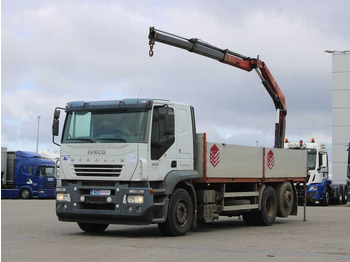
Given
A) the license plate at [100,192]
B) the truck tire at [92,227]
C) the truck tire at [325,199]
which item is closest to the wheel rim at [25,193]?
the truck tire at [325,199]

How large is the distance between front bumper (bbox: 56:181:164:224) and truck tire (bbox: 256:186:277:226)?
5167 mm

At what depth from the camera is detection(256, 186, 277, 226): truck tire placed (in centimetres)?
1806

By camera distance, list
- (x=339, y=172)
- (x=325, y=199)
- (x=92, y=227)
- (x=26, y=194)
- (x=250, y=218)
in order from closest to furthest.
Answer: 1. (x=92, y=227)
2. (x=250, y=218)
3. (x=325, y=199)
4. (x=26, y=194)
5. (x=339, y=172)

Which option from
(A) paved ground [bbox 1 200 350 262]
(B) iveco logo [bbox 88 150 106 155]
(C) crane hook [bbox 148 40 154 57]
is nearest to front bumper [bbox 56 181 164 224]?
(A) paved ground [bbox 1 200 350 262]

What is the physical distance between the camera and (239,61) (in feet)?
69.1

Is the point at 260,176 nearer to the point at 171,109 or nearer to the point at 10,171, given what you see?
the point at 171,109

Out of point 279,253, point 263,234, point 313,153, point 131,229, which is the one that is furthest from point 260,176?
point 313,153

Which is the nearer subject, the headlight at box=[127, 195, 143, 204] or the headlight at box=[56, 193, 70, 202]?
the headlight at box=[127, 195, 143, 204]

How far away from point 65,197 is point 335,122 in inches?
1410

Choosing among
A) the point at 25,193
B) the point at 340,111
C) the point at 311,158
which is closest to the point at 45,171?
the point at 25,193

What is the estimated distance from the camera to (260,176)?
58.3 feet

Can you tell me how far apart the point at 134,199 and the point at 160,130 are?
158 cm

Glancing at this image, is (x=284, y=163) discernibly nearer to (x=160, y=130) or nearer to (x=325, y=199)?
(x=160, y=130)

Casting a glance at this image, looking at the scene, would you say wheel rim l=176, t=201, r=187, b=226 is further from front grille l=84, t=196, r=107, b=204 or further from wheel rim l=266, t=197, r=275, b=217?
wheel rim l=266, t=197, r=275, b=217
